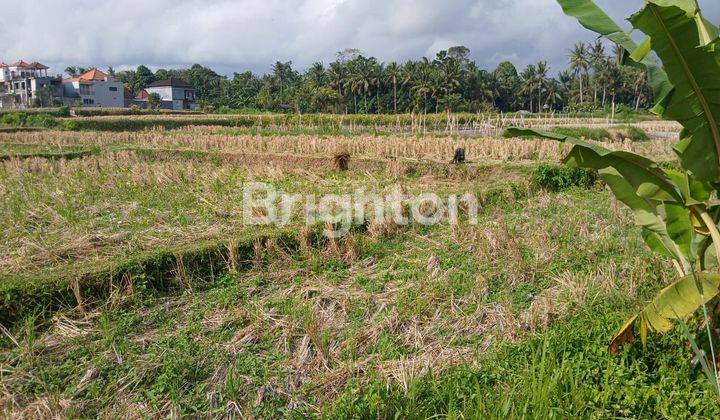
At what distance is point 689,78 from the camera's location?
2639 mm

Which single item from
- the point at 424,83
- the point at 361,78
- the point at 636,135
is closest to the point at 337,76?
the point at 361,78

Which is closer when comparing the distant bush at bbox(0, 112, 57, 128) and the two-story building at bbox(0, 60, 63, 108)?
the distant bush at bbox(0, 112, 57, 128)

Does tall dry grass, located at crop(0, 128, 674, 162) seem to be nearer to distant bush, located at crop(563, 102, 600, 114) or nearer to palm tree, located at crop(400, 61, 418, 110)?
palm tree, located at crop(400, 61, 418, 110)

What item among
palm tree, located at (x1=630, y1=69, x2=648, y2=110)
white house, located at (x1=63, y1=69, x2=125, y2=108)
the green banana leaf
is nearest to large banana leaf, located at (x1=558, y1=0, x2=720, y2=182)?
the green banana leaf

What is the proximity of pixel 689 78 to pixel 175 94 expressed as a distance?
207 ft

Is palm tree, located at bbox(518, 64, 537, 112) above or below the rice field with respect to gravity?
above

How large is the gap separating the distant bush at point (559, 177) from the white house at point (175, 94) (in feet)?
181

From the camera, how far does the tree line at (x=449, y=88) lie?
41.7m

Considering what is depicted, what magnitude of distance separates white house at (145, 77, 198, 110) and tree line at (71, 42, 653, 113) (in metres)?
11.2

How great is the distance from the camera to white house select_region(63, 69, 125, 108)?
54.2 meters

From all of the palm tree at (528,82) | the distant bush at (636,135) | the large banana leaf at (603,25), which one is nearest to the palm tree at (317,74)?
the palm tree at (528,82)

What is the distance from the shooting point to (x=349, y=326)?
427 centimetres

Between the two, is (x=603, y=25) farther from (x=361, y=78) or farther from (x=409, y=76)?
(x=361, y=78)

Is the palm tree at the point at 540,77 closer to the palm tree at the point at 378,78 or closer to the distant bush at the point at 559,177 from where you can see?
the palm tree at the point at 378,78
